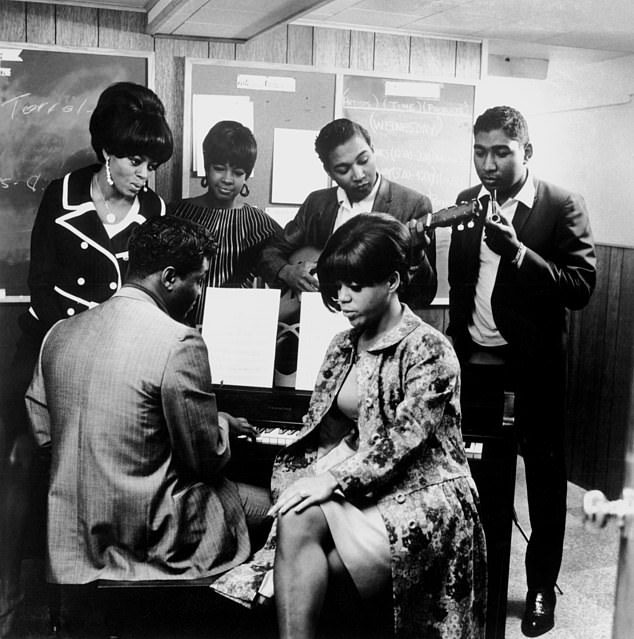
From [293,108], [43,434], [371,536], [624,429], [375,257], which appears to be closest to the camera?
[371,536]

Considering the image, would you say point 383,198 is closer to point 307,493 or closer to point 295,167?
point 295,167

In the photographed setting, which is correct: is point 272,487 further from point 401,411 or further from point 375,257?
point 375,257

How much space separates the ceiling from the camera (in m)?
2.60

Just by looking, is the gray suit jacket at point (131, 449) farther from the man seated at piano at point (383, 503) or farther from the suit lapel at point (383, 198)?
the suit lapel at point (383, 198)

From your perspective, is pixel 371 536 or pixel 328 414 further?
pixel 328 414

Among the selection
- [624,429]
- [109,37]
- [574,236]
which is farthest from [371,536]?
[109,37]

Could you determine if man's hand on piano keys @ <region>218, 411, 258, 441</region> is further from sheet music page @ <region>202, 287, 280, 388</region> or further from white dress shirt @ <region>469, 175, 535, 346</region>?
white dress shirt @ <region>469, 175, 535, 346</region>

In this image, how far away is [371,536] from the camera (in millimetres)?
2373

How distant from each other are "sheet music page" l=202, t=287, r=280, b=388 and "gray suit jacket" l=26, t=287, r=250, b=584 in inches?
17.8

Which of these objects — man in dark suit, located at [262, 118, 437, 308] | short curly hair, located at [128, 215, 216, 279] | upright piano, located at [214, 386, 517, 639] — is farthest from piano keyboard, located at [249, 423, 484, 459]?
short curly hair, located at [128, 215, 216, 279]

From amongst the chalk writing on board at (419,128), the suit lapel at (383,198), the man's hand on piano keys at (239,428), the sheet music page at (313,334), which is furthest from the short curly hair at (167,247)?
the chalk writing on board at (419,128)

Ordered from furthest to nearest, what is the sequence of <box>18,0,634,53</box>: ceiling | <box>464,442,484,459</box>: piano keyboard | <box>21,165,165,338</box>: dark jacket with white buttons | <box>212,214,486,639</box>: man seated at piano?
<box>21,165,165,338</box>: dark jacket with white buttons < <box>464,442,484,459</box>: piano keyboard < <box>18,0,634,53</box>: ceiling < <box>212,214,486,639</box>: man seated at piano

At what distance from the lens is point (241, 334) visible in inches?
118

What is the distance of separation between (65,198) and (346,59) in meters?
1.14
